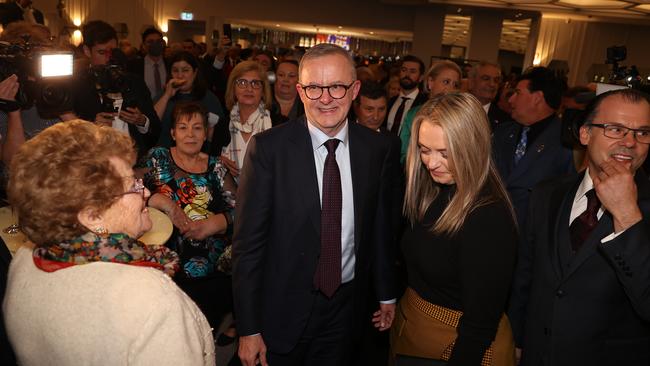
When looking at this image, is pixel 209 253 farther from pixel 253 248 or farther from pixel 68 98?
pixel 68 98

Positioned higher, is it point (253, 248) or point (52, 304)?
point (52, 304)

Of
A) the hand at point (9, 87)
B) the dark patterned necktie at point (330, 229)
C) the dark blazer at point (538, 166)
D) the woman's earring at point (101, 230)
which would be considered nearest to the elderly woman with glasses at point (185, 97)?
the hand at point (9, 87)

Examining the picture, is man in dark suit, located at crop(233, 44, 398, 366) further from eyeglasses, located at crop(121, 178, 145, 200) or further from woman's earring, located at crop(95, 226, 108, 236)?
woman's earring, located at crop(95, 226, 108, 236)

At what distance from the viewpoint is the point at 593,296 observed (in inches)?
57.7

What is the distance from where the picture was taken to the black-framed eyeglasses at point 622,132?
1562 mm

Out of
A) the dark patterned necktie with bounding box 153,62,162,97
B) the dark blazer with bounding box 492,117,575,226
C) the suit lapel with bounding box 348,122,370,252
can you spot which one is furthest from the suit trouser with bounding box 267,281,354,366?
the dark patterned necktie with bounding box 153,62,162,97

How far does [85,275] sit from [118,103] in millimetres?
2361

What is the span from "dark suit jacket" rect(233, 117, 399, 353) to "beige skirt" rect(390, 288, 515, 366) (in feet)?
1.16

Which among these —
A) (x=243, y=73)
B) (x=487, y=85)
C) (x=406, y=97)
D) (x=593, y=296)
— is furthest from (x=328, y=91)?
(x=487, y=85)

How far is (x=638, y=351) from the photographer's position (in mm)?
1493

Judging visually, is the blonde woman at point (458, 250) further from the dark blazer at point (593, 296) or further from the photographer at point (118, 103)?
the photographer at point (118, 103)

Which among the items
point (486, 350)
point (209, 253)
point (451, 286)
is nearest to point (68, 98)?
point (209, 253)

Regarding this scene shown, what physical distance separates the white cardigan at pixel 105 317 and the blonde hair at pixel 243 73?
2.66 metres

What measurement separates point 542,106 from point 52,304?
3.06m
